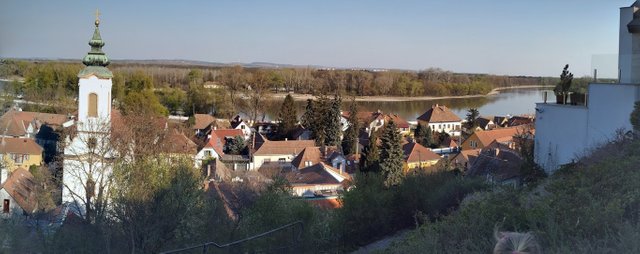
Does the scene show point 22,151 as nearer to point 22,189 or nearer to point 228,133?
point 22,189

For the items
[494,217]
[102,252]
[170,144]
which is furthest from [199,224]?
[170,144]

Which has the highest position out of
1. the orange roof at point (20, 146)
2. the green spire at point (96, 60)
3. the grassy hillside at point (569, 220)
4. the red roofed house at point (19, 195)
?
the green spire at point (96, 60)

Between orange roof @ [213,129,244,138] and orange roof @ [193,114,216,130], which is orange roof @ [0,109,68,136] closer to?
orange roof @ [213,129,244,138]

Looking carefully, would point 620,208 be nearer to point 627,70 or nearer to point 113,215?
point 627,70

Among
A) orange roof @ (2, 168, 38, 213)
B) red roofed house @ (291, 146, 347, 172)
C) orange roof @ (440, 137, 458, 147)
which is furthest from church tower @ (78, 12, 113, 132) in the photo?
orange roof @ (440, 137, 458, 147)

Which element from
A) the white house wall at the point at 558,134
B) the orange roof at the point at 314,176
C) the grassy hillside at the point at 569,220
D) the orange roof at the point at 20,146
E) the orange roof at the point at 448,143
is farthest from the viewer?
the orange roof at the point at 448,143

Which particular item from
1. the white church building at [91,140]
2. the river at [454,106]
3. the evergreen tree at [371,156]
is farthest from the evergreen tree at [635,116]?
the river at [454,106]

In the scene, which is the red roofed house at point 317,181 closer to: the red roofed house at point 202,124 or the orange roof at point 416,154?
the orange roof at point 416,154
